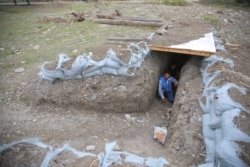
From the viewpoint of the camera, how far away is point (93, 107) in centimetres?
503

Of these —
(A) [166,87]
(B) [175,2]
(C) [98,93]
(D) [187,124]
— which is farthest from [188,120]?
(B) [175,2]

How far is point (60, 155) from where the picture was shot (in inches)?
147

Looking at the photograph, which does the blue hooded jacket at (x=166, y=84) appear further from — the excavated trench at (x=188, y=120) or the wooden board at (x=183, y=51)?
the wooden board at (x=183, y=51)

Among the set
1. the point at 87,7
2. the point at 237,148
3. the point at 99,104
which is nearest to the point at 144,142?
the point at 99,104

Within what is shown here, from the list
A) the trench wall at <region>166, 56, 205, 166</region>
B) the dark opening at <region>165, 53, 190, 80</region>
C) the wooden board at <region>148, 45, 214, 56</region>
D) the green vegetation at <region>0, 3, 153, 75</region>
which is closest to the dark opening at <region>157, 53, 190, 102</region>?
the dark opening at <region>165, 53, 190, 80</region>

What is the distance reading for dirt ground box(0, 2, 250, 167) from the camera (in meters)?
3.83

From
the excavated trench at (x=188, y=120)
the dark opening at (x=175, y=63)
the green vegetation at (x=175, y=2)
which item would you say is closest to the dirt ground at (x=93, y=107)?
the excavated trench at (x=188, y=120)

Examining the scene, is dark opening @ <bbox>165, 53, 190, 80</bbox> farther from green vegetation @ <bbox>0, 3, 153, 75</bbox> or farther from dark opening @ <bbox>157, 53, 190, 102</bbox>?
green vegetation @ <bbox>0, 3, 153, 75</bbox>

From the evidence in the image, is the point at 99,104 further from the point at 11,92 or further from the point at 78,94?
the point at 11,92

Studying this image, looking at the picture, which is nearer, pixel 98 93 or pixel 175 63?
pixel 98 93

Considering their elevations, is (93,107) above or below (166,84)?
below

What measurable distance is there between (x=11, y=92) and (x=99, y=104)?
1.94m

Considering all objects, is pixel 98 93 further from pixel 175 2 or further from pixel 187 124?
pixel 175 2

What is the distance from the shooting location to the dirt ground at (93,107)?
12.6 ft
